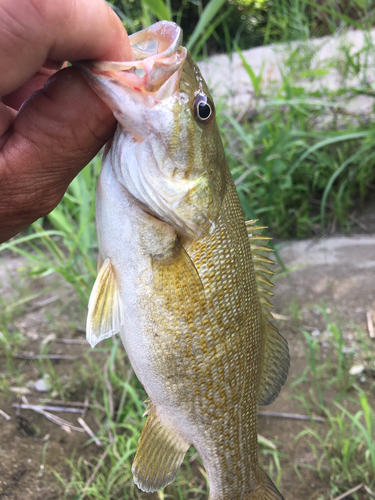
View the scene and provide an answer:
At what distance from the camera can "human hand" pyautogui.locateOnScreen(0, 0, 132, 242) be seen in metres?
0.76

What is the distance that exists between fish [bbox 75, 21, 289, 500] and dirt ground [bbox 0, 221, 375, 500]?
34.0 inches

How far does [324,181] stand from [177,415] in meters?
3.09

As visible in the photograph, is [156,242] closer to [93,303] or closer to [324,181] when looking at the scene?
[93,303]

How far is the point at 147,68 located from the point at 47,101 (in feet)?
0.91

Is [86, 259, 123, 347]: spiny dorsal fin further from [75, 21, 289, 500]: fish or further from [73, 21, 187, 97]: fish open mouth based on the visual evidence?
[73, 21, 187, 97]: fish open mouth

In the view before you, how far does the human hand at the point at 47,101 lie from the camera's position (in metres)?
0.76

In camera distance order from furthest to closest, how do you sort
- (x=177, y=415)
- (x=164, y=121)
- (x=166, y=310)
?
(x=177, y=415) < (x=166, y=310) < (x=164, y=121)

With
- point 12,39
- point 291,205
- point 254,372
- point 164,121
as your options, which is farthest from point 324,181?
point 12,39

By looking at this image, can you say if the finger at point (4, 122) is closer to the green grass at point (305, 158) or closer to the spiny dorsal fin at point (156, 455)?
the spiny dorsal fin at point (156, 455)

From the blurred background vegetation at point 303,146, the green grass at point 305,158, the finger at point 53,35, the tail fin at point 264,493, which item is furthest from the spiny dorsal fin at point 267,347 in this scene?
the green grass at point 305,158

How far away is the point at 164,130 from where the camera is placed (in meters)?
0.91

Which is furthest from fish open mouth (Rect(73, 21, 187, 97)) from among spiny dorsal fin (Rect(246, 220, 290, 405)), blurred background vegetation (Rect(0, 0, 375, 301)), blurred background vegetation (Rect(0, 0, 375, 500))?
blurred background vegetation (Rect(0, 0, 375, 301))

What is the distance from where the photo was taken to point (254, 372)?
122cm

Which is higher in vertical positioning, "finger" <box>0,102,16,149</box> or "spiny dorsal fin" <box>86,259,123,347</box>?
"finger" <box>0,102,16,149</box>
